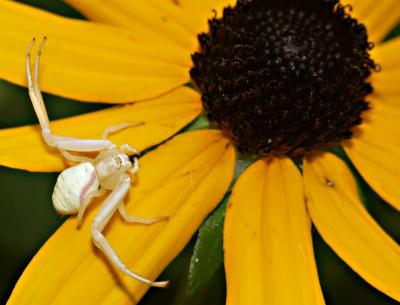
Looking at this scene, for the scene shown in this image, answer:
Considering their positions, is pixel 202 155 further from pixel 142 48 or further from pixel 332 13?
pixel 332 13

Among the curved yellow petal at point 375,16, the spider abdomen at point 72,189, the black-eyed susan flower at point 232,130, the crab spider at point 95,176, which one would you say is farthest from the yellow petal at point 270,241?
the curved yellow petal at point 375,16

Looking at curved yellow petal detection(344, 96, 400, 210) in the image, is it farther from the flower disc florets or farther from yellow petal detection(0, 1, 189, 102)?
yellow petal detection(0, 1, 189, 102)

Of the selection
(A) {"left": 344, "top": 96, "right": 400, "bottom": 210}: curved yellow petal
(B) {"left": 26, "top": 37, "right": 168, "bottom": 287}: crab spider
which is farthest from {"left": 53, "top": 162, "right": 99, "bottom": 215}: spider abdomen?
(A) {"left": 344, "top": 96, "right": 400, "bottom": 210}: curved yellow petal

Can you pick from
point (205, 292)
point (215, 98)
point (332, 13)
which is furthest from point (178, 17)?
point (205, 292)

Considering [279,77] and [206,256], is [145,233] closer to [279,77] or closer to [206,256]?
[206,256]

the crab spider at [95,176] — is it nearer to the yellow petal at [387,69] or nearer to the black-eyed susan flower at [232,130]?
the black-eyed susan flower at [232,130]

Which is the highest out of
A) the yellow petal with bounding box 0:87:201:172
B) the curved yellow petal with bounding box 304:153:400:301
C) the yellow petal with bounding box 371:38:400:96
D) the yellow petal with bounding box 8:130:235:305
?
the yellow petal with bounding box 0:87:201:172
